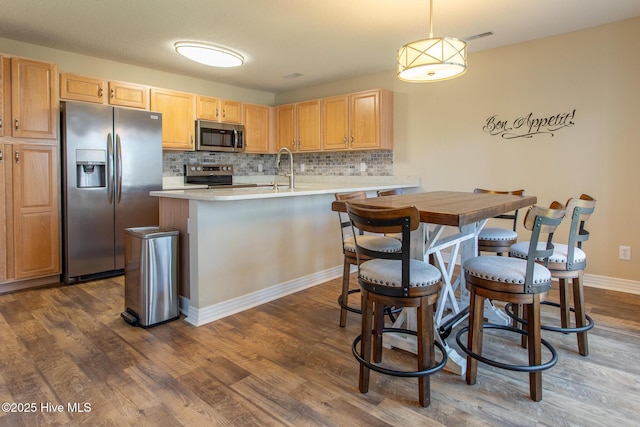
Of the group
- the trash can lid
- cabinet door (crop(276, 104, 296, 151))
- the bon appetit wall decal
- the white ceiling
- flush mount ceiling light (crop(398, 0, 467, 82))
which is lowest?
the trash can lid

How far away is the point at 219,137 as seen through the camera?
17.3ft

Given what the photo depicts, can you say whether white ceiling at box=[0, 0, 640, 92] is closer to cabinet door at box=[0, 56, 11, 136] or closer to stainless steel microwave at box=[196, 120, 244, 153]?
cabinet door at box=[0, 56, 11, 136]

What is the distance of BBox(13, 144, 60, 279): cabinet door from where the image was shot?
11.4 feet

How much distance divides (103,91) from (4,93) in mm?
930

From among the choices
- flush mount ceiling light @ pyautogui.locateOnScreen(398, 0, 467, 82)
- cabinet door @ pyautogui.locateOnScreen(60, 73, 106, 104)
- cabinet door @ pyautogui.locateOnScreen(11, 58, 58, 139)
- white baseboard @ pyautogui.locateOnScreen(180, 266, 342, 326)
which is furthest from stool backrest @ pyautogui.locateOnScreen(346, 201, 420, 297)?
cabinet door @ pyautogui.locateOnScreen(60, 73, 106, 104)

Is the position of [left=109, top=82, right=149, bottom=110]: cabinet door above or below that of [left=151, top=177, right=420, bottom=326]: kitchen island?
above

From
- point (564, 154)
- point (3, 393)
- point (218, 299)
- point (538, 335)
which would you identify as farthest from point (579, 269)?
point (3, 393)

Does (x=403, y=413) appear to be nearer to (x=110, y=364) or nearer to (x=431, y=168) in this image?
(x=110, y=364)

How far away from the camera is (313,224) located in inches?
144

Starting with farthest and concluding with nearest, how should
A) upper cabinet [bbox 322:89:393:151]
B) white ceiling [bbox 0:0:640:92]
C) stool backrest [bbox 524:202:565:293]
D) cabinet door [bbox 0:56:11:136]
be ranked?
1. upper cabinet [bbox 322:89:393:151]
2. cabinet door [bbox 0:56:11:136]
3. white ceiling [bbox 0:0:640:92]
4. stool backrest [bbox 524:202:565:293]

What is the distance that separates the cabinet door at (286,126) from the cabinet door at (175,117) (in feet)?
4.61

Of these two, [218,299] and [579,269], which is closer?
[579,269]

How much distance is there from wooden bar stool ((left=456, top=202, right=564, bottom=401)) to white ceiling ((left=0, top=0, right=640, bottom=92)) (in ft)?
6.69

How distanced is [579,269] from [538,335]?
2.01 ft
